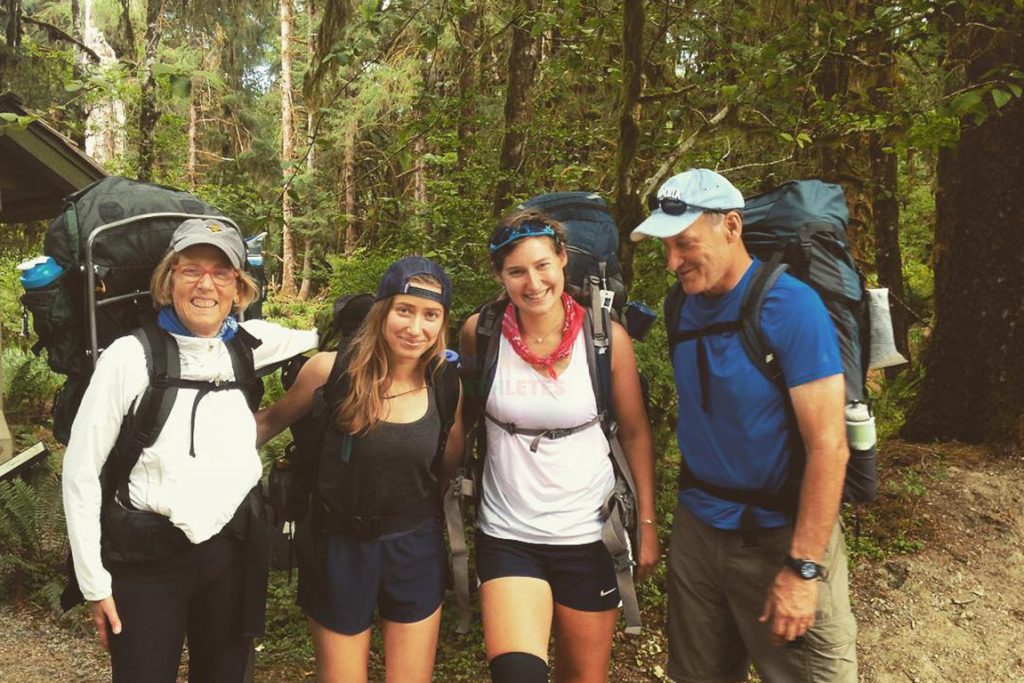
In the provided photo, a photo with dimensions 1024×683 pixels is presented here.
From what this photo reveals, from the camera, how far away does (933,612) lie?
18.2ft

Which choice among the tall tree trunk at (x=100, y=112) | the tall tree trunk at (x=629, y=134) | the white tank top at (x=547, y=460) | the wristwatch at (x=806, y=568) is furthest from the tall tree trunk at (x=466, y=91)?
the tall tree trunk at (x=100, y=112)

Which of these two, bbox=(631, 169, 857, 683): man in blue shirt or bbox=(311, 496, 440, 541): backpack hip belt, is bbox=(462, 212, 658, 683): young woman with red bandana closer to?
bbox=(311, 496, 440, 541): backpack hip belt

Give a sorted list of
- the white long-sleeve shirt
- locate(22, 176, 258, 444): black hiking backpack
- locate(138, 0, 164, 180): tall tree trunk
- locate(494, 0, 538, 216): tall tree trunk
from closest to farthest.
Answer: the white long-sleeve shirt → locate(22, 176, 258, 444): black hiking backpack → locate(494, 0, 538, 216): tall tree trunk → locate(138, 0, 164, 180): tall tree trunk

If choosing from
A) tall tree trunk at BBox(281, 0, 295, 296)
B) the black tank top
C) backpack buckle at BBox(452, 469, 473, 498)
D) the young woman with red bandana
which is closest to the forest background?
the young woman with red bandana

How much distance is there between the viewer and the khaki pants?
9.23 feet

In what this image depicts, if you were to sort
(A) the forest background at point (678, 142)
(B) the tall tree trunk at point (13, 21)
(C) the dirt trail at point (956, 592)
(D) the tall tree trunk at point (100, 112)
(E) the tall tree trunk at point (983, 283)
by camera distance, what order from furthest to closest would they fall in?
(D) the tall tree trunk at point (100, 112)
(B) the tall tree trunk at point (13, 21)
(E) the tall tree trunk at point (983, 283)
(C) the dirt trail at point (956, 592)
(A) the forest background at point (678, 142)

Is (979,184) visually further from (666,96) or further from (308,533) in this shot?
(308,533)

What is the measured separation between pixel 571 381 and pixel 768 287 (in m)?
0.86

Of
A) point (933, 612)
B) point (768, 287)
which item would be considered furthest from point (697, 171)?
point (933, 612)

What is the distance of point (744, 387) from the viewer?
9.05 ft

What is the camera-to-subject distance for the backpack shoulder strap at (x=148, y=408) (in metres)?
2.69

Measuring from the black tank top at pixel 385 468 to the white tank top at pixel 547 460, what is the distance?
1.08 feet

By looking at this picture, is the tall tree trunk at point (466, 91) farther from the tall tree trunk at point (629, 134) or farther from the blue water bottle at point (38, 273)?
the blue water bottle at point (38, 273)

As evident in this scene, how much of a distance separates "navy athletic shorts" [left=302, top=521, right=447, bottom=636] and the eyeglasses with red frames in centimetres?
111
